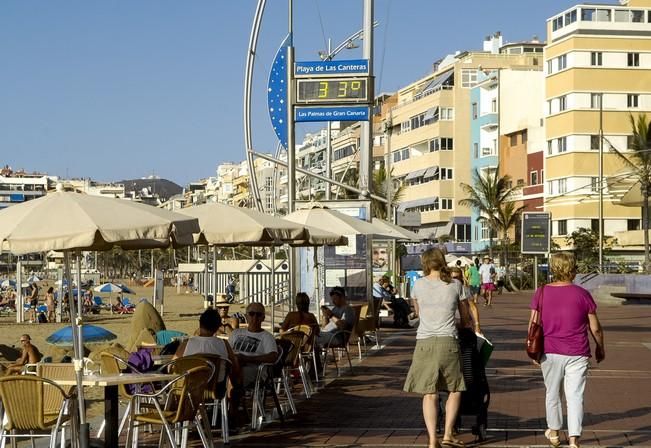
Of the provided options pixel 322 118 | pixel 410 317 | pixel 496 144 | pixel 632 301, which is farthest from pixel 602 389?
pixel 496 144

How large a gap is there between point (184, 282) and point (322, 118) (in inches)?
3812

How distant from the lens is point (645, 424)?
12.2 m

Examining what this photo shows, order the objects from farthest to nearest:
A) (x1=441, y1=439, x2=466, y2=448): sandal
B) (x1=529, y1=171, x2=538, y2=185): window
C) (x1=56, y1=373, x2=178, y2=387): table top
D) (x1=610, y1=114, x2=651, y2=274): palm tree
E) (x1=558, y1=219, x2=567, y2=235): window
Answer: (x1=529, y1=171, x2=538, y2=185): window
(x1=558, y1=219, x2=567, y2=235): window
(x1=610, y1=114, x2=651, y2=274): palm tree
(x1=441, y1=439, x2=466, y2=448): sandal
(x1=56, y1=373, x2=178, y2=387): table top

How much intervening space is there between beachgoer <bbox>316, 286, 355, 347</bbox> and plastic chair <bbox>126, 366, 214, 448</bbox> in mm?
6687

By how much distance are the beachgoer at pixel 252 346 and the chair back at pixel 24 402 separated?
3234 mm

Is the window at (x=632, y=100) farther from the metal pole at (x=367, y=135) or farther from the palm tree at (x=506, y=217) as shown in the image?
the metal pole at (x=367, y=135)

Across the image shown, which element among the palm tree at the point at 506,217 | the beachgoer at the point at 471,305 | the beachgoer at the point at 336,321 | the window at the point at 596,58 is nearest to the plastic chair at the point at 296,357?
the beachgoer at the point at 471,305

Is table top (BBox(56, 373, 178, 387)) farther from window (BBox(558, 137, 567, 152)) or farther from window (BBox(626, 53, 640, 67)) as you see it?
window (BBox(626, 53, 640, 67))

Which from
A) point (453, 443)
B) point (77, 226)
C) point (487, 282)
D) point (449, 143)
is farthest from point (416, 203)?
point (77, 226)

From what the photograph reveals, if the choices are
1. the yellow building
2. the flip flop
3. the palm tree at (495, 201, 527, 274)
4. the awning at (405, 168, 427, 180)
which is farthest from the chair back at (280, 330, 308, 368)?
the awning at (405, 168, 427, 180)

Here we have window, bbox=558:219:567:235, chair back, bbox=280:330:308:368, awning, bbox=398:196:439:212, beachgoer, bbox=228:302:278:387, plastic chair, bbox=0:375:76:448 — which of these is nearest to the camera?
plastic chair, bbox=0:375:76:448

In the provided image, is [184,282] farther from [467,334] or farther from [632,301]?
→ [467,334]

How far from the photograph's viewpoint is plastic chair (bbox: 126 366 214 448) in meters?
9.52

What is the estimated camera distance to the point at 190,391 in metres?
9.74
